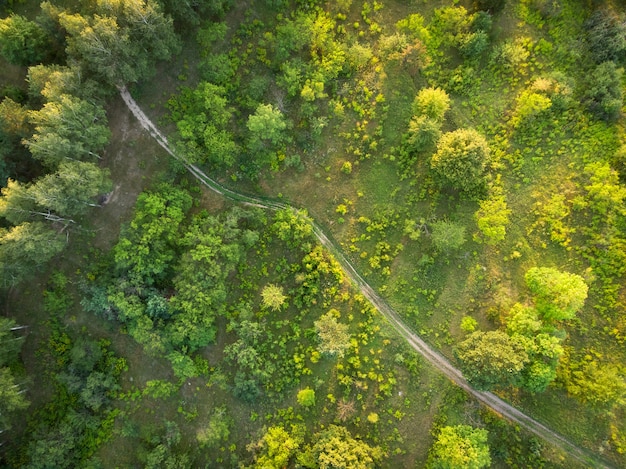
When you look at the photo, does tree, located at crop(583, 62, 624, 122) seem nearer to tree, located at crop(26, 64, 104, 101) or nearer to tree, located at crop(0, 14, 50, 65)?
tree, located at crop(26, 64, 104, 101)

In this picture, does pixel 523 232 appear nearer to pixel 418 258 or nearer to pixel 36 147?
pixel 418 258

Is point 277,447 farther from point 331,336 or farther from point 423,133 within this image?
point 423,133

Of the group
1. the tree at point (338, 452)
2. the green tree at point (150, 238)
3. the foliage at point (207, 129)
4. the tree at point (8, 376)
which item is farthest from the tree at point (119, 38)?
the tree at point (338, 452)

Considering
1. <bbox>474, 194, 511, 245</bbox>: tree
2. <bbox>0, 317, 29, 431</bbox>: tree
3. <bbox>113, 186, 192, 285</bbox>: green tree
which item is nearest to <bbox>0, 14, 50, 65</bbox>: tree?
<bbox>113, 186, 192, 285</bbox>: green tree

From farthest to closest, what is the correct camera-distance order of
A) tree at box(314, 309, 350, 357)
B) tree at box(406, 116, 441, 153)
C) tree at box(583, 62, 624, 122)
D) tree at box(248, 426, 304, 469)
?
1. tree at box(583, 62, 624, 122)
2. tree at box(406, 116, 441, 153)
3. tree at box(248, 426, 304, 469)
4. tree at box(314, 309, 350, 357)

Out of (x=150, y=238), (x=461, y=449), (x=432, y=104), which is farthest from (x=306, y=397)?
(x=432, y=104)

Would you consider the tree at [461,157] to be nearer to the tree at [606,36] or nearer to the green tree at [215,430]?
the tree at [606,36]
